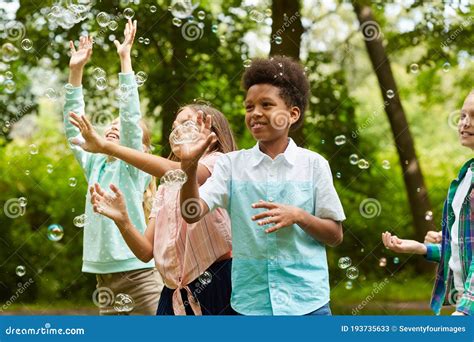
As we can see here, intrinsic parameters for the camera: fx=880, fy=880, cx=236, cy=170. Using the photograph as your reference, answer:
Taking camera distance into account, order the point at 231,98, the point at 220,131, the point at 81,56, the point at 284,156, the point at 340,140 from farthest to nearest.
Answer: the point at 231,98
the point at 340,140
the point at 81,56
the point at 220,131
the point at 284,156

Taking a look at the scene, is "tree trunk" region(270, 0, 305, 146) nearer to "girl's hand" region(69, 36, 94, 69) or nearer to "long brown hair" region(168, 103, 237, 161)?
"girl's hand" region(69, 36, 94, 69)

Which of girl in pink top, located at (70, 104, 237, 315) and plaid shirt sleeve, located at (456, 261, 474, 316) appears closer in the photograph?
plaid shirt sleeve, located at (456, 261, 474, 316)

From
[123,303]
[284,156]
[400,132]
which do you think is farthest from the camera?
[400,132]

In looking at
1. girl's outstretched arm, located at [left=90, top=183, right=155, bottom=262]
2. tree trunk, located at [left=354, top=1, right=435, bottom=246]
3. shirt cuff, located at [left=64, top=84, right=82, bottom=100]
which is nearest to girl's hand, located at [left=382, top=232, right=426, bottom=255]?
girl's outstretched arm, located at [left=90, top=183, right=155, bottom=262]

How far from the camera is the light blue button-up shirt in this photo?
116 inches

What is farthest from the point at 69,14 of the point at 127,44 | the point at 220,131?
the point at 220,131

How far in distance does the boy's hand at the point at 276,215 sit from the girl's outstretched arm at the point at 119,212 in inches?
23.1

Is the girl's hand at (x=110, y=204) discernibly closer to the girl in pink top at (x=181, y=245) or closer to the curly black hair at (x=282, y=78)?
the girl in pink top at (x=181, y=245)

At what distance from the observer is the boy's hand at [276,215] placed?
2.78 metres

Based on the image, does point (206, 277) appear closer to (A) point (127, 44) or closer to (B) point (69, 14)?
(A) point (127, 44)

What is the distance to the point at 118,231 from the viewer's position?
3.80 meters

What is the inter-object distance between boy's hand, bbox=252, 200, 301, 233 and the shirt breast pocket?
17 centimetres

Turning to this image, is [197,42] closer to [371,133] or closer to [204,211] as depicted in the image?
[371,133]

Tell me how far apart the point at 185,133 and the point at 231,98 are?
3123 mm
